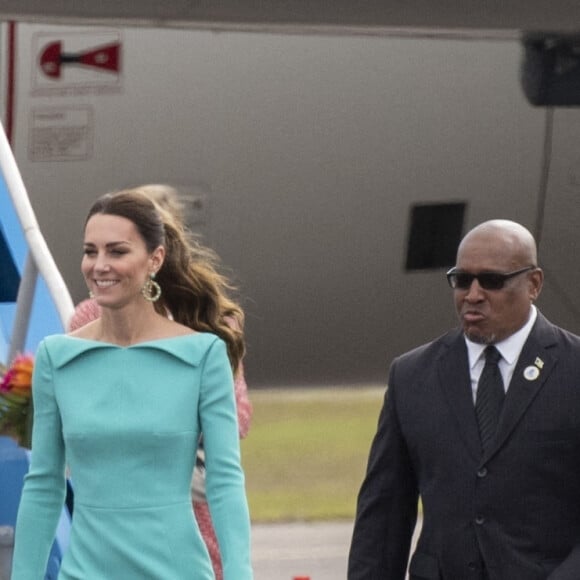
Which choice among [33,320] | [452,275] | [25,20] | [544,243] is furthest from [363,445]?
[452,275]

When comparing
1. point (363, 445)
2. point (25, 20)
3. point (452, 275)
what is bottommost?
point (363, 445)

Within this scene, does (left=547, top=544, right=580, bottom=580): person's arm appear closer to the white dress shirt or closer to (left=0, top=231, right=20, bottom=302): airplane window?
the white dress shirt

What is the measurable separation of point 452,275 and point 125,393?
0.83 meters

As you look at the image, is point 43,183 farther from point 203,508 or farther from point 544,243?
point 203,508

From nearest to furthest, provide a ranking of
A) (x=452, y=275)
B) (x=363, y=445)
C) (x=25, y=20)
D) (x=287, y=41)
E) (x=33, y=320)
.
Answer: (x=452, y=275)
(x=33, y=320)
(x=25, y=20)
(x=287, y=41)
(x=363, y=445)

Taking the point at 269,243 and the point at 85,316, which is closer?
the point at 85,316

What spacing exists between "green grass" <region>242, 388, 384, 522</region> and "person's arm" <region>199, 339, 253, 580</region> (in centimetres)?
589

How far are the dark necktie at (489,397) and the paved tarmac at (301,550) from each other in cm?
581

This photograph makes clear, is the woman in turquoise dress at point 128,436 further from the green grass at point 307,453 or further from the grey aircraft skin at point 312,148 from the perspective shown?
the green grass at point 307,453

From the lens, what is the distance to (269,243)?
901 centimetres

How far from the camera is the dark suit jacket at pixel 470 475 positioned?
3.96m

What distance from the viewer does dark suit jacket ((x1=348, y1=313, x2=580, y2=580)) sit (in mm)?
3957

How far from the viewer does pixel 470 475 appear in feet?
13.1

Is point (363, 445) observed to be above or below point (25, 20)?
below
